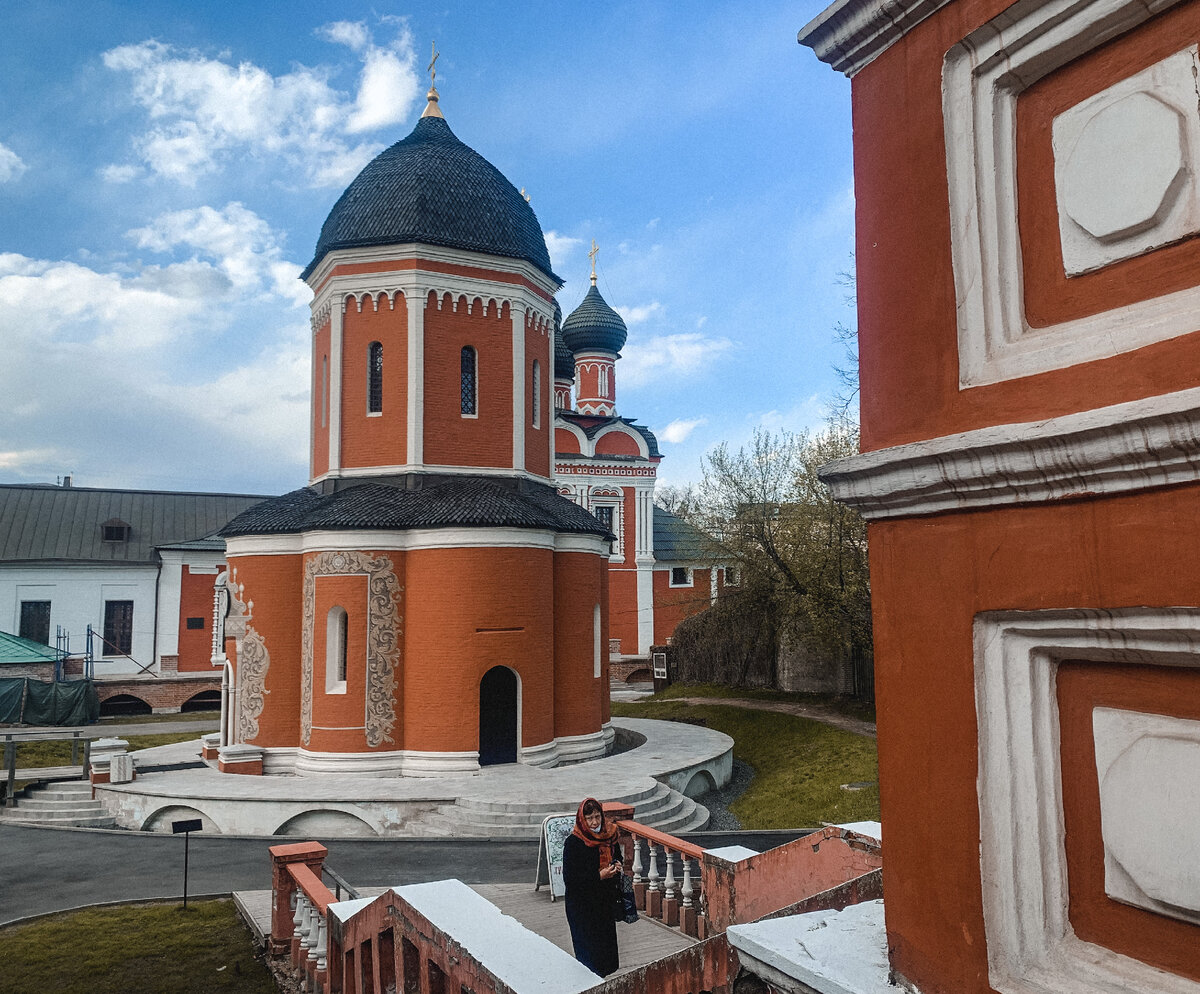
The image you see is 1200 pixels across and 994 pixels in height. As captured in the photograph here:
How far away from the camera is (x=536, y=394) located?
19.9 meters

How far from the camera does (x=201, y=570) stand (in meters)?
35.1

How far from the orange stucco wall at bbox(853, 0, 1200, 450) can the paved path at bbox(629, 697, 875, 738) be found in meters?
17.0

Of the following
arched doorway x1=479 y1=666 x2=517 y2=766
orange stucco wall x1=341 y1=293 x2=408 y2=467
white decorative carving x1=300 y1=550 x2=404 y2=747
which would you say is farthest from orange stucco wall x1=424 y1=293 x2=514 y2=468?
arched doorway x1=479 y1=666 x2=517 y2=766

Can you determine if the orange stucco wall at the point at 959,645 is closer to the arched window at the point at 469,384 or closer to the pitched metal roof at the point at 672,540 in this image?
the arched window at the point at 469,384

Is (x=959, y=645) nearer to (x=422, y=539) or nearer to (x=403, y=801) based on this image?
(x=403, y=801)

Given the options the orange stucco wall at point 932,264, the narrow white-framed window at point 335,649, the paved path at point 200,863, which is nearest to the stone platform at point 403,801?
the paved path at point 200,863

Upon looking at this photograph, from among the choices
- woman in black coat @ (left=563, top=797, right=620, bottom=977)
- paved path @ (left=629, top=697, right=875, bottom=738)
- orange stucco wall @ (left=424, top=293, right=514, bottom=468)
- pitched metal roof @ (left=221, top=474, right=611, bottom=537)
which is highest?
orange stucco wall @ (left=424, top=293, right=514, bottom=468)

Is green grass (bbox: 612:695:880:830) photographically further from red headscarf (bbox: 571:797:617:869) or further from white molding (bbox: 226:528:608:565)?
red headscarf (bbox: 571:797:617:869)

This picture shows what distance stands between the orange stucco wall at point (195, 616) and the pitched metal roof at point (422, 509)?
18.2 meters

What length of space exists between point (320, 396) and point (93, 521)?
21334 millimetres

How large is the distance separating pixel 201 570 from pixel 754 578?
72.2ft

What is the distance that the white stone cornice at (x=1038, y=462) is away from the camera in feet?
6.44

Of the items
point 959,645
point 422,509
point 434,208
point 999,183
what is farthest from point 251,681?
point 999,183

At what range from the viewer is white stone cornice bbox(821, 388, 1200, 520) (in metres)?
1.96
